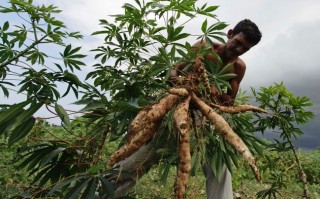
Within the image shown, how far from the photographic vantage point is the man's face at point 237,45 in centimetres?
145

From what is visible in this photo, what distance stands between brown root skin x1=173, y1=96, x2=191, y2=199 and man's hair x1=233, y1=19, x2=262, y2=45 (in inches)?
23.5

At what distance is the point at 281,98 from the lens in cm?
175

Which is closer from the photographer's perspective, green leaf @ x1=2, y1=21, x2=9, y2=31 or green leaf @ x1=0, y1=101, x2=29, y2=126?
green leaf @ x1=0, y1=101, x2=29, y2=126

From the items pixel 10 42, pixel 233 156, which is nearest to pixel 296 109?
pixel 233 156

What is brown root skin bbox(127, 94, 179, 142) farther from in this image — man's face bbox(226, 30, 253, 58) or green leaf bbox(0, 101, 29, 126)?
man's face bbox(226, 30, 253, 58)

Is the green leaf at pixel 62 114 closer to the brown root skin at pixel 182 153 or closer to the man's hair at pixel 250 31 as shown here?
the brown root skin at pixel 182 153

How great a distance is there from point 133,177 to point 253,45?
81cm

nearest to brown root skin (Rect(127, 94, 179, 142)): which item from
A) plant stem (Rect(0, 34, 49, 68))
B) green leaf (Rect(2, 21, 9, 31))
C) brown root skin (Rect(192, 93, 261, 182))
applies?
brown root skin (Rect(192, 93, 261, 182))

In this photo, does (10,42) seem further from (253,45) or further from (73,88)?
(253,45)

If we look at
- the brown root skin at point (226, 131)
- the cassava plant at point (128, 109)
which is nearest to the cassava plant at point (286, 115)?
the cassava plant at point (128, 109)

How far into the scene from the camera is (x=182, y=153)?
1.01m

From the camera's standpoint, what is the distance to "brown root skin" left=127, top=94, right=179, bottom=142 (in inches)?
41.0

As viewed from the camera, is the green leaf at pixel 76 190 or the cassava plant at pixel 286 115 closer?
the green leaf at pixel 76 190

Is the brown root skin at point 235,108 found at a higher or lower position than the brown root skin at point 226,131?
higher
